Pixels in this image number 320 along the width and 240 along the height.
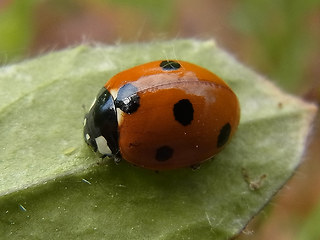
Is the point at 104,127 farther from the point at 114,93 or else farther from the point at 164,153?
the point at 164,153

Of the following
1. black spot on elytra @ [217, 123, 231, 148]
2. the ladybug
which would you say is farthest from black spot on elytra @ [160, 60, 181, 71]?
black spot on elytra @ [217, 123, 231, 148]

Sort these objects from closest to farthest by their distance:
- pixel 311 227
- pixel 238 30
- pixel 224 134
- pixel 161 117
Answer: pixel 161 117 < pixel 224 134 < pixel 311 227 < pixel 238 30

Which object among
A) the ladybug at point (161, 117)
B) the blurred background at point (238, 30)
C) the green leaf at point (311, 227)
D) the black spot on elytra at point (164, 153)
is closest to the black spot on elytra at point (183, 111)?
the ladybug at point (161, 117)

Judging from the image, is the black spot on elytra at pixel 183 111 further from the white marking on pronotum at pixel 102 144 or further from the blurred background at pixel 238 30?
the blurred background at pixel 238 30

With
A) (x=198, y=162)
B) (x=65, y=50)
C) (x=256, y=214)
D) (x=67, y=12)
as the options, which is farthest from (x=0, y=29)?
(x=256, y=214)

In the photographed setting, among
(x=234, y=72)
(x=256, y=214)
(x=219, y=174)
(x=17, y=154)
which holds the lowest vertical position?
(x=256, y=214)

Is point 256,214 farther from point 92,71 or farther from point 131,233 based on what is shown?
point 92,71

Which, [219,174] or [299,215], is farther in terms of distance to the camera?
[299,215]

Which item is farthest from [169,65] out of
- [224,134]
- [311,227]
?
[311,227]
